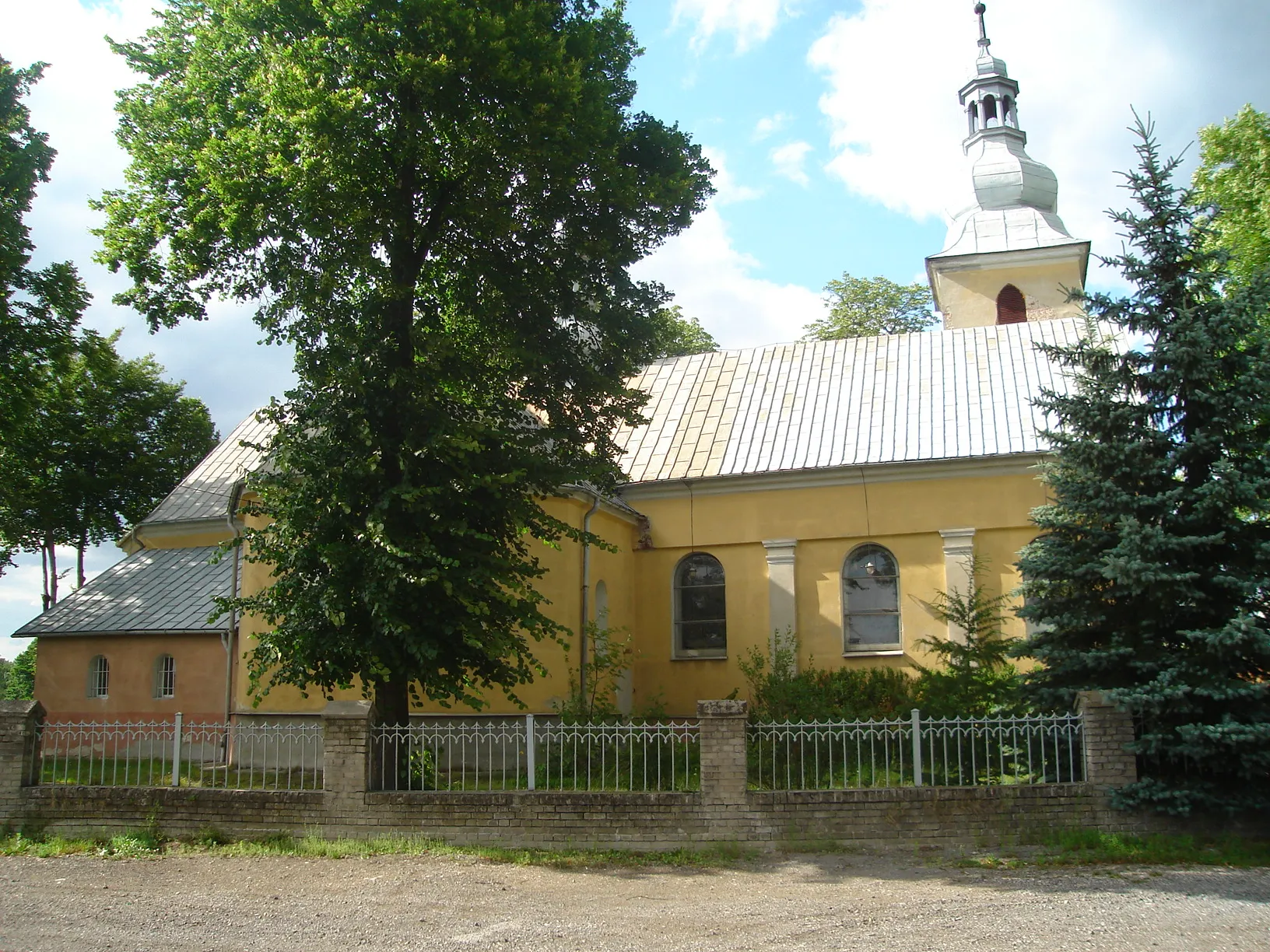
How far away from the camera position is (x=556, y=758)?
1353 cm

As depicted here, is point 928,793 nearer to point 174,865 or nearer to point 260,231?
point 174,865

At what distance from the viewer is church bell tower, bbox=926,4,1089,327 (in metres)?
26.9

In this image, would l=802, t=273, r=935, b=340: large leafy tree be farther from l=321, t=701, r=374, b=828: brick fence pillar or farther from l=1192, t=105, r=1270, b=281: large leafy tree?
l=321, t=701, r=374, b=828: brick fence pillar

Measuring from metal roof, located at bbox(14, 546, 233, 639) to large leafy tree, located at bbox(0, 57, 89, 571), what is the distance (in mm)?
4419

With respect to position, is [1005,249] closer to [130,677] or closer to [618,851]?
[618,851]

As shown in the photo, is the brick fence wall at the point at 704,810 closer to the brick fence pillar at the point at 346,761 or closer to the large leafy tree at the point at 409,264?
the brick fence pillar at the point at 346,761

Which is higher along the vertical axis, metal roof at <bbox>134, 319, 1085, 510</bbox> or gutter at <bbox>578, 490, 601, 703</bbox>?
metal roof at <bbox>134, 319, 1085, 510</bbox>

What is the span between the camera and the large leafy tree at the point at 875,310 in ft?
119

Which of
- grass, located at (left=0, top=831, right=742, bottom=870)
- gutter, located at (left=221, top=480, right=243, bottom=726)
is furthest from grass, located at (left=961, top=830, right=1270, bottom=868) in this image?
gutter, located at (left=221, top=480, right=243, bottom=726)

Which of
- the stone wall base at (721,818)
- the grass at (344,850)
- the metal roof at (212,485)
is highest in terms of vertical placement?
the metal roof at (212,485)

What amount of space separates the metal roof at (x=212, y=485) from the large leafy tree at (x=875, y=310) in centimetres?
1986

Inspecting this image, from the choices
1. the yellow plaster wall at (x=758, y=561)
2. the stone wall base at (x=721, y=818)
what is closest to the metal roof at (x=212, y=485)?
the yellow plaster wall at (x=758, y=561)

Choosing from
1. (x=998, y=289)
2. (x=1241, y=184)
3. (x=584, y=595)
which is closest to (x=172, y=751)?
(x=584, y=595)

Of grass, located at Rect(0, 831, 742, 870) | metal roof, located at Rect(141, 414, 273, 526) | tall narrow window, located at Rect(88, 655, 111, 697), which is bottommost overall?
grass, located at Rect(0, 831, 742, 870)
